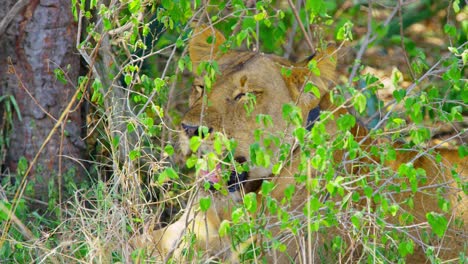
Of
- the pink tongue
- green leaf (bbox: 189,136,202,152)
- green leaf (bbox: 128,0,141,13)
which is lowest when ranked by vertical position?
the pink tongue

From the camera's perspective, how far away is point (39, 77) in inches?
212

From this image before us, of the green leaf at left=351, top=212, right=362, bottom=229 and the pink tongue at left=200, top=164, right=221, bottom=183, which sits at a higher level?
the pink tongue at left=200, top=164, right=221, bottom=183

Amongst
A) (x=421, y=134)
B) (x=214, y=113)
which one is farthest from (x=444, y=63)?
(x=214, y=113)

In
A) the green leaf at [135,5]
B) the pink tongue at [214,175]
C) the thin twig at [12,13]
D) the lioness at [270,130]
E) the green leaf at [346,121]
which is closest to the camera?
Result: the green leaf at [346,121]

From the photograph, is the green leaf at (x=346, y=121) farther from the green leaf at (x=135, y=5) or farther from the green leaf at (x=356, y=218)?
the green leaf at (x=135, y=5)

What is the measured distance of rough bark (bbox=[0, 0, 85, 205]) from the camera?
17.5ft

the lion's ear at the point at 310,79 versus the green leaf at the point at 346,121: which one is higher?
the green leaf at the point at 346,121

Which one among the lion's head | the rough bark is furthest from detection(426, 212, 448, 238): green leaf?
the rough bark

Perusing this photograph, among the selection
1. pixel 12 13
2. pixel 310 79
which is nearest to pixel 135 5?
pixel 310 79

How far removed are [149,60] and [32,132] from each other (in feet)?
3.02

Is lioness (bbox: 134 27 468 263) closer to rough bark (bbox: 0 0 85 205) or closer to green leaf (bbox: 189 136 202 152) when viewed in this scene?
green leaf (bbox: 189 136 202 152)

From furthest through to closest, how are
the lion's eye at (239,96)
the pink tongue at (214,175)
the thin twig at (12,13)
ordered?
1. the thin twig at (12,13)
2. the lion's eye at (239,96)
3. the pink tongue at (214,175)

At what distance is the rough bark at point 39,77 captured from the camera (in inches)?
210

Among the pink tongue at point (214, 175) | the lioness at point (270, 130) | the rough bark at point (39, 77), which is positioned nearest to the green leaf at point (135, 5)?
the lioness at point (270, 130)
